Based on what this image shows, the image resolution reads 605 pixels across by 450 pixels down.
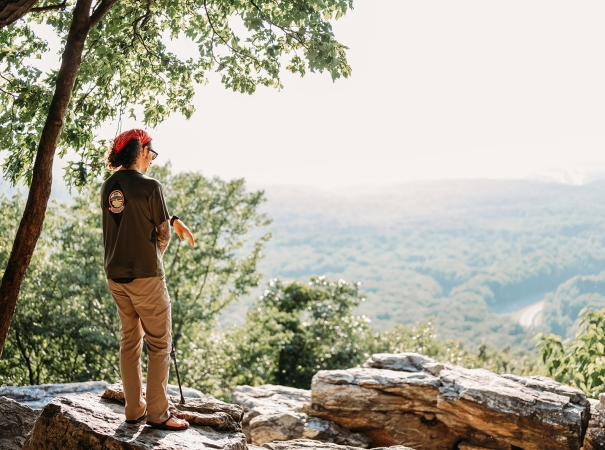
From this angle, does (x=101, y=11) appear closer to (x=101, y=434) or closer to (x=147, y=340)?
(x=147, y=340)

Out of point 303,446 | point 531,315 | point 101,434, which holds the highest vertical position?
point 101,434

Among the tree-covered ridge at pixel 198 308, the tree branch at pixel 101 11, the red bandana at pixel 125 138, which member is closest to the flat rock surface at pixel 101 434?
the red bandana at pixel 125 138

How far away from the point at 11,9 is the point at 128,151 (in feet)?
5.15

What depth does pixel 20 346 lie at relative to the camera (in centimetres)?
1853

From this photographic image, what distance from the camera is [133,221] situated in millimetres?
4402

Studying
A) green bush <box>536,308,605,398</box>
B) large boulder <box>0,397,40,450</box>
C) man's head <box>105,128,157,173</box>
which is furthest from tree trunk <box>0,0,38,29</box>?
green bush <box>536,308,605,398</box>

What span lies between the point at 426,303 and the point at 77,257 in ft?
537

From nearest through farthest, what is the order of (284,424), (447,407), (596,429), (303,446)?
(303,446) → (596,429) → (447,407) → (284,424)

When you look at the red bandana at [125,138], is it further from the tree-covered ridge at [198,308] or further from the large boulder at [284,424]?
the tree-covered ridge at [198,308]

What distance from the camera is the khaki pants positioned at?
177 inches

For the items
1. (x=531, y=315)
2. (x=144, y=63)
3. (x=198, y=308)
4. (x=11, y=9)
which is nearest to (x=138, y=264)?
(x=11, y=9)

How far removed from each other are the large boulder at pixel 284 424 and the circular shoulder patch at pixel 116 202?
A: 6.61m

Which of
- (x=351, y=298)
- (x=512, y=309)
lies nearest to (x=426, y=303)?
(x=512, y=309)

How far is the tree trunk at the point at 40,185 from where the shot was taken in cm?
537
